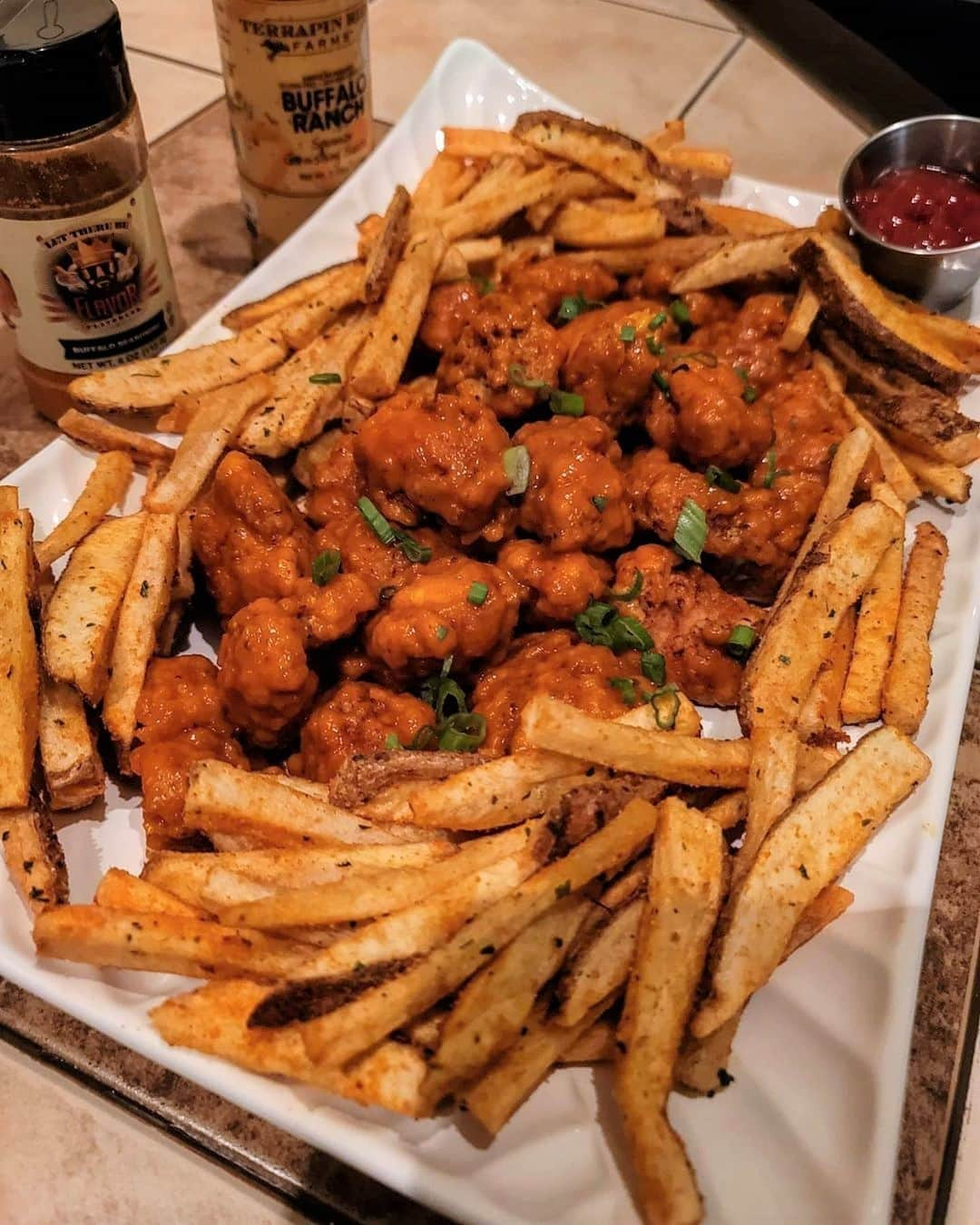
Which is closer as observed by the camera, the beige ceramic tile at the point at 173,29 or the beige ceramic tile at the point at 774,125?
the beige ceramic tile at the point at 774,125

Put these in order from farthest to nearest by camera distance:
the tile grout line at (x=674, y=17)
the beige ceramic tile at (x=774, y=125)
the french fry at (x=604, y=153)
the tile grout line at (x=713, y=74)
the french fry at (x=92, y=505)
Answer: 1. the tile grout line at (x=674, y=17)
2. the tile grout line at (x=713, y=74)
3. the beige ceramic tile at (x=774, y=125)
4. the french fry at (x=604, y=153)
5. the french fry at (x=92, y=505)

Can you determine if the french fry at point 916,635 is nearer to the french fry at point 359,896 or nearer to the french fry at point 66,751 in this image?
the french fry at point 359,896

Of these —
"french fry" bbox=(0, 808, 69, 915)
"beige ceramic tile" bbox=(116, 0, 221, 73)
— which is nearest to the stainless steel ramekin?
"french fry" bbox=(0, 808, 69, 915)

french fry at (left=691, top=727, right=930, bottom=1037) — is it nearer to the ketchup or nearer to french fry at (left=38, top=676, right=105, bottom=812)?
french fry at (left=38, top=676, right=105, bottom=812)

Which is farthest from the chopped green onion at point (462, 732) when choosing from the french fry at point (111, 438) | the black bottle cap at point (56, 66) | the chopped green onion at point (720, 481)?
the black bottle cap at point (56, 66)

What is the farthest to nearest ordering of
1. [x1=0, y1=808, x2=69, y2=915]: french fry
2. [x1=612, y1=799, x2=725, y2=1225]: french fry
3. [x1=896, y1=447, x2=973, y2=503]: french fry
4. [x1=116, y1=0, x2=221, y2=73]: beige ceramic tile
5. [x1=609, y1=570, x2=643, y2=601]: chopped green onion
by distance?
[x1=116, y1=0, x2=221, y2=73]: beige ceramic tile
[x1=896, y1=447, x2=973, y2=503]: french fry
[x1=609, y1=570, x2=643, y2=601]: chopped green onion
[x1=0, y1=808, x2=69, y2=915]: french fry
[x1=612, y1=799, x2=725, y2=1225]: french fry

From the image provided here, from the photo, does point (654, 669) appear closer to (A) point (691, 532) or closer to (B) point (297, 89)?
(A) point (691, 532)

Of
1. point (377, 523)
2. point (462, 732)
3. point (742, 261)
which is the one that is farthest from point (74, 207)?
point (742, 261)
